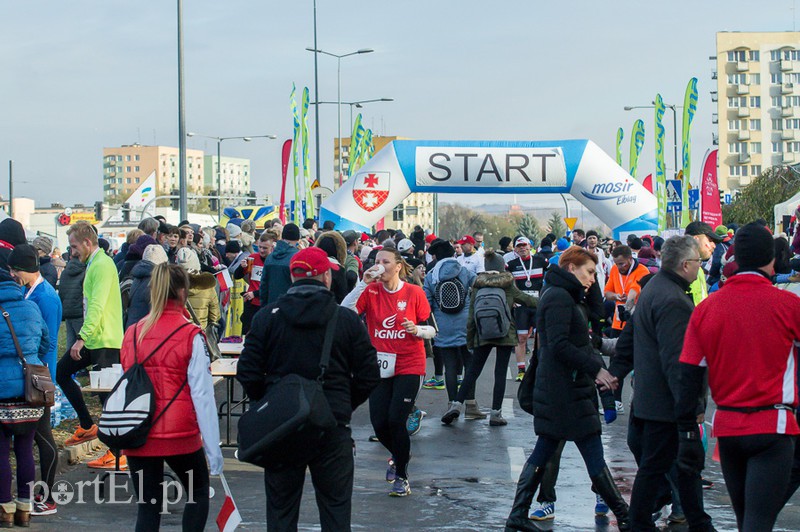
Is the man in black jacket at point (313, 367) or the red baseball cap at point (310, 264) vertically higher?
the red baseball cap at point (310, 264)

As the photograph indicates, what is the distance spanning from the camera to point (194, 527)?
19.5ft

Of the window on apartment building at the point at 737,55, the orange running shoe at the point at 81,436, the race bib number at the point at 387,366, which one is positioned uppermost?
the window on apartment building at the point at 737,55

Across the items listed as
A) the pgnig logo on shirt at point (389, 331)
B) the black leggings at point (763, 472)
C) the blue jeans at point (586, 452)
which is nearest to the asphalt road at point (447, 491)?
the blue jeans at point (586, 452)

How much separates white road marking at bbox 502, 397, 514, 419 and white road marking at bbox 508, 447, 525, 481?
75.6 inches

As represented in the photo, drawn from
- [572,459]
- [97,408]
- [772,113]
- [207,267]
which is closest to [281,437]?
[572,459]

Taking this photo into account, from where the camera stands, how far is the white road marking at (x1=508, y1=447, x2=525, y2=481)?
9.16 m

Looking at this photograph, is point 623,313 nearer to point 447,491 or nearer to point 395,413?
point 447,491

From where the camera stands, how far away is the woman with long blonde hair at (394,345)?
825 cm

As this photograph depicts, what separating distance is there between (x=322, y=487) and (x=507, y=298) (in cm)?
678

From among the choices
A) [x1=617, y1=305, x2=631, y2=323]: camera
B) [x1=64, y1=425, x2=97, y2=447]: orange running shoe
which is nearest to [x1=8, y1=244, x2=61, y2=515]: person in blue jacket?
[x1=64, y1=425, x2=97, y2=447]: orange running shoe

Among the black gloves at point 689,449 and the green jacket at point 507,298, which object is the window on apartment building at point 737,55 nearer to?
the green jacket at point 507,298

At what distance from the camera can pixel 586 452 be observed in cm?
697

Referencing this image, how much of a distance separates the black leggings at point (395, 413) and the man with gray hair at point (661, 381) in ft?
6.99

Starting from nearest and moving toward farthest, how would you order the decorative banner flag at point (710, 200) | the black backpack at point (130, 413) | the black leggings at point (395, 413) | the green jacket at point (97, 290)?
the black backpack at point (130, 413) → the black leggings at point (395, 413) → the green jacket at point (97, 290) → the decorative banner flag at point (710, 200)
